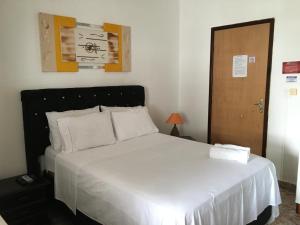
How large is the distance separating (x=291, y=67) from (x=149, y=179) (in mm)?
2230

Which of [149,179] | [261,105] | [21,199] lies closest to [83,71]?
[21,199]

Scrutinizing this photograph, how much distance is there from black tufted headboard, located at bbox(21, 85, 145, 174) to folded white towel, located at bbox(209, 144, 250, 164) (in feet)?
4.96

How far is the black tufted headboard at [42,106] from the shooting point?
2.61m

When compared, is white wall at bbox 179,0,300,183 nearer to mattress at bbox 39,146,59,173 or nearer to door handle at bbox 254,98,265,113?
door handle at bbox 254,98,265,113

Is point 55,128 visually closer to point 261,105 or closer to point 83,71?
point 83,71

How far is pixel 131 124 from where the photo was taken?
3109 mm

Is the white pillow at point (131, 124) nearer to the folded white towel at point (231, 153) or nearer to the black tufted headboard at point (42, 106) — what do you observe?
the black tufted headboard at point (42, 106)

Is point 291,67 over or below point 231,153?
over

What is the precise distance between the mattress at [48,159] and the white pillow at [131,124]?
725 mm

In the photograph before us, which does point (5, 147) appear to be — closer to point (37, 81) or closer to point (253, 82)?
point (37, 81)

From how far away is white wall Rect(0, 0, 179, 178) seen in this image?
2523 mm

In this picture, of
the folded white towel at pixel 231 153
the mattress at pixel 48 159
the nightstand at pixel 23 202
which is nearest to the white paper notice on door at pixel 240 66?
the folded white towel at pixel 231 153

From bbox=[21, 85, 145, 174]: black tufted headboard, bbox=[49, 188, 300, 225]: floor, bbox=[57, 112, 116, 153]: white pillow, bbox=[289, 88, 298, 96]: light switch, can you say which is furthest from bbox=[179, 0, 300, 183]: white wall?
bbox=[57, 112, 116, 153]: white pillow

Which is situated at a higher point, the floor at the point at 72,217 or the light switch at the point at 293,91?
the light switch at the point at 293,91
